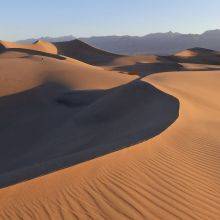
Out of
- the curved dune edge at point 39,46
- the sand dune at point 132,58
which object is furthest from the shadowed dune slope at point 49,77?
the curved dune edge at point 39,46

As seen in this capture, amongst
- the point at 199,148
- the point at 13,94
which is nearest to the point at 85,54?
the point at 13,94

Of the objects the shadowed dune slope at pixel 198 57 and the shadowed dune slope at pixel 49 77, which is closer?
the shadowed dune slope at pixel 49 77

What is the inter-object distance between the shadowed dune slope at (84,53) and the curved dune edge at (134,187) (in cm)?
3895

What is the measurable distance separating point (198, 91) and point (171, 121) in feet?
21.1

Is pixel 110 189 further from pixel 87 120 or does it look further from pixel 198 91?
pixel 198 91

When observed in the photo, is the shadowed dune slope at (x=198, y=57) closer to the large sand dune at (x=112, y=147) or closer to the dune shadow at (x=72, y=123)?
the large sand dune at (x=112, y=147)

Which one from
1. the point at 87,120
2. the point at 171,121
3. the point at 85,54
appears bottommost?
the point at 85,54

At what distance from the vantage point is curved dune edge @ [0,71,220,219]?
16.6ft

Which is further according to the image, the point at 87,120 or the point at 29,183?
the point at 87,120

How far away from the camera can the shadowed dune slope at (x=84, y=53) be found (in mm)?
47737

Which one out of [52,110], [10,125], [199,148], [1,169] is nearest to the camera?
[199,148]

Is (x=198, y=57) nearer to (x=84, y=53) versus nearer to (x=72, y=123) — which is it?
(x=84, y=53)

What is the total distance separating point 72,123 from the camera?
1416 cm

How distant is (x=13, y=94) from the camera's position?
19281mm
